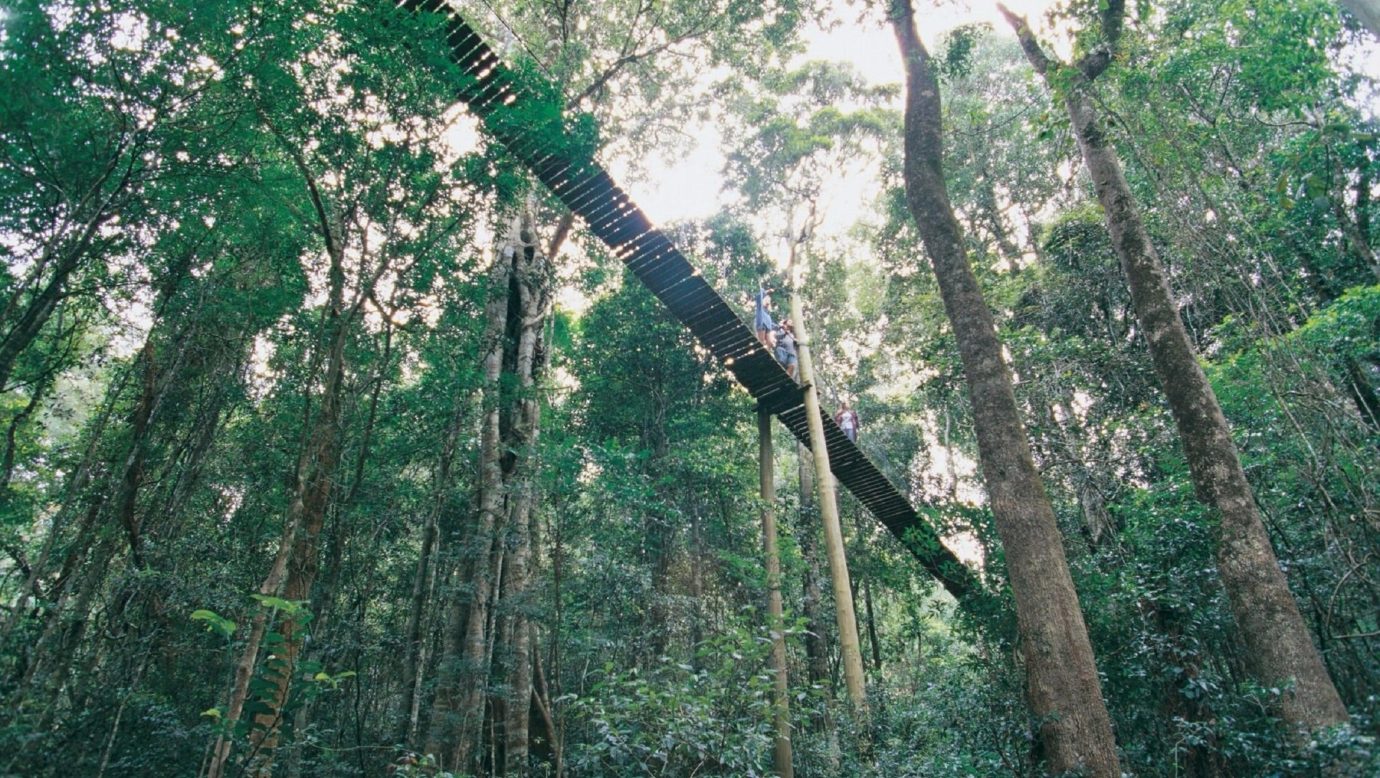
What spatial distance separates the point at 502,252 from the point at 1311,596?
292 inches

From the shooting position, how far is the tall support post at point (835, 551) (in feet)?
16.0

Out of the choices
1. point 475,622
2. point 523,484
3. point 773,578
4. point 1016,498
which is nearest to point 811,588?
point 773,578

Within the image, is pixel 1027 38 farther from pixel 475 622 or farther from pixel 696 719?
pixel 475 622

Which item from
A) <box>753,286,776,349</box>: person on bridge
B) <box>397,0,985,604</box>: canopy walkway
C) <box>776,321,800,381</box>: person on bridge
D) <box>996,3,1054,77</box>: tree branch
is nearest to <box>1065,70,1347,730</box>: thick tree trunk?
<box>996,3,1054,77</box>: tree branch

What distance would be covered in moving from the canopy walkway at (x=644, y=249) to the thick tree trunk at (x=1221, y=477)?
6.33 feet

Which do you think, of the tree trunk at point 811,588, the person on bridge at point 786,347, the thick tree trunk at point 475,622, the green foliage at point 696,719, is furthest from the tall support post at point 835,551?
the thick tree trunk at point 475,622

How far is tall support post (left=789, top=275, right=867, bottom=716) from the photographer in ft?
16.0

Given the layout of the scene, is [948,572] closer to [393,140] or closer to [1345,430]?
[1345,430]

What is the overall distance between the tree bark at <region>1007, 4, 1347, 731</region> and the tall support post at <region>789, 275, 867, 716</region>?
228 centimetres

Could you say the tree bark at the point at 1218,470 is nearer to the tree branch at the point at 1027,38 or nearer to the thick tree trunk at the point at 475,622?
the tree branch at the point at 1027,38

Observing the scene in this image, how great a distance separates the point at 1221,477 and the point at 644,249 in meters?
4.87

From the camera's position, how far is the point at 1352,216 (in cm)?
654

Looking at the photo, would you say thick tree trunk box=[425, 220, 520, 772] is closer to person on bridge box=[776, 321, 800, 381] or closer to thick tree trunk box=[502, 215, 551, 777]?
thick tree trunk box=[502, 215, 551, 777]

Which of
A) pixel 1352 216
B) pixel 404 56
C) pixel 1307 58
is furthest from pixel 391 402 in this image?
pixel 1352 216
